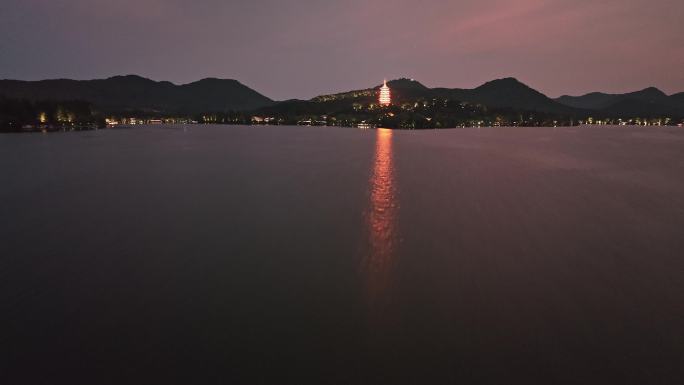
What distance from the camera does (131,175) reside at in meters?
47.9

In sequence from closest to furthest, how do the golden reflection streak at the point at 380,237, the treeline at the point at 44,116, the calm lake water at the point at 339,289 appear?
the calm lake water at the point at 339,289 → the golden reflection streak at the point at 380,237 → the treeline at the point at 44,116

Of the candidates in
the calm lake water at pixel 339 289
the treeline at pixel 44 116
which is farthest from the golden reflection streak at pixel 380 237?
the treeline at pixel 44 116

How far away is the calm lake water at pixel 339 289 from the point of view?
11203 millimetres

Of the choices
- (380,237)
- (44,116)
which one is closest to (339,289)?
(380,237)

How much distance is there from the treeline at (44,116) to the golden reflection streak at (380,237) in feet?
458

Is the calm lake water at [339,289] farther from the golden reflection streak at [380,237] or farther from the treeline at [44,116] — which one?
the treeline at [44,116]

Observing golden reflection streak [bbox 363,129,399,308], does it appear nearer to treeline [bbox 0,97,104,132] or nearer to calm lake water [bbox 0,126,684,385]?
calm lake water [bbox 0,126,684,385]

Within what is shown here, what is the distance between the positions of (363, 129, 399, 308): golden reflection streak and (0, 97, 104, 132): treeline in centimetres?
13953

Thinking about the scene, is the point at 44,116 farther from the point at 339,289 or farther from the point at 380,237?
the point at 339,289

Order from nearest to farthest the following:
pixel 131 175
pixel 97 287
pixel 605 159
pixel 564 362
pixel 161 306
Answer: pixel 564 362
pixel 161 306
pixel 97 287
pixel 131 175
pixel 605 159

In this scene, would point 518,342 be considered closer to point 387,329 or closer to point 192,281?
point 387,329

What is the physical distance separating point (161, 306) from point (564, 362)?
1309 cm

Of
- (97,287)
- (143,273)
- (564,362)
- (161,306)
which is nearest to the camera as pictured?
(564,362)

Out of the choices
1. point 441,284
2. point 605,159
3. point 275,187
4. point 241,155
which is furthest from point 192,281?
point 605,159
